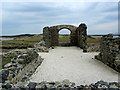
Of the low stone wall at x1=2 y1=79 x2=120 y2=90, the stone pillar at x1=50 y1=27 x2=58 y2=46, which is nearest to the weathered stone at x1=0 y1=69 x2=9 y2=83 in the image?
the low stone wall at x1=2 y1=79 x2=120 y2=90

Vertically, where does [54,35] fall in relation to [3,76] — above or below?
above

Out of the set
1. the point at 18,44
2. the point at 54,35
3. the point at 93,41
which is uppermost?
the point at 54,35

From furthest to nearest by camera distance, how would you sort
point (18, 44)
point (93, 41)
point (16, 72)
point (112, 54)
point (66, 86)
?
point (93, 41) < point (18, 44) < point (112, 54) < point (16, 72) < point (66, 86)

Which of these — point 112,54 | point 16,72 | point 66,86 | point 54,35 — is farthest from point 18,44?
point 66,86

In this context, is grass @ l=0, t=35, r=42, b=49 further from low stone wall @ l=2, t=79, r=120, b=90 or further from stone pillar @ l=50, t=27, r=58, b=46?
low stone wall @ l=2, t=79, r=120, b=90

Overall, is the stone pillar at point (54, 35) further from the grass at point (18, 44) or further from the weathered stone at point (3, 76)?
the weathered stone at point (3, 76)

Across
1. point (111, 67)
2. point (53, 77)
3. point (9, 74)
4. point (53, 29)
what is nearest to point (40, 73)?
point (53, 77)

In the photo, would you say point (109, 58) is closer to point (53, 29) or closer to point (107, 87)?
point (107, 87)

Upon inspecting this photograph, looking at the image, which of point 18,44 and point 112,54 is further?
point 18,44

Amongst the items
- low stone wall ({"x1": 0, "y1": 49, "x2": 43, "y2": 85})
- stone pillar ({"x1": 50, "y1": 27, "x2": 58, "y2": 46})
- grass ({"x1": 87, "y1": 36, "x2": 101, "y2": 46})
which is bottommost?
low stone wall ({"x1": 0, "y1": 49, "x2": 43, "y2": 85})

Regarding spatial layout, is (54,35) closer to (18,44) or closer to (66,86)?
(18,44)

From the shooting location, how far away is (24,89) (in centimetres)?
489

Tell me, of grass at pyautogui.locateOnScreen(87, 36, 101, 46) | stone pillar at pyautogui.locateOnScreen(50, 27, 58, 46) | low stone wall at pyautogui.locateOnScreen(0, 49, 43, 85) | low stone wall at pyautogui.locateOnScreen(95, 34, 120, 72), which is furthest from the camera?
stone pillar at pyautogui.locateOnScreen(50, 27, 58, 46)

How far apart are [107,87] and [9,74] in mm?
3794
